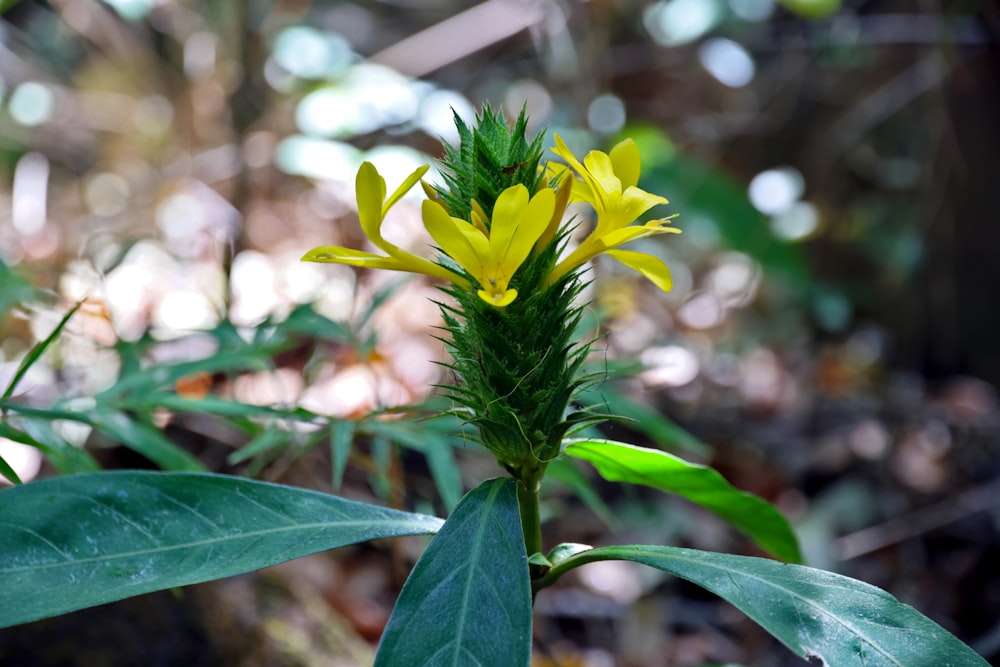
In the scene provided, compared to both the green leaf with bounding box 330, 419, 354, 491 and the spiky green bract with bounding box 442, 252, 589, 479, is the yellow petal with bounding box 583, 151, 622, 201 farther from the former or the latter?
the green leaf with bounding box 330, 419, 354, 491

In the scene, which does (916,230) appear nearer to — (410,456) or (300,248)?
(410,456)

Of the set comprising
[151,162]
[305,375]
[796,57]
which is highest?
[796,57]

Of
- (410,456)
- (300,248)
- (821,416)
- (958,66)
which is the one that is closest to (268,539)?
(410,456)

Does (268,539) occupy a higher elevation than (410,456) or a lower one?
higher

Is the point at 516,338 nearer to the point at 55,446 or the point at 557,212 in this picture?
the point at 557,212

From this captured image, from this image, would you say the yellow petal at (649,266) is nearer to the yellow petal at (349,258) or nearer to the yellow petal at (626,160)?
the yellow petal at (626,160)
